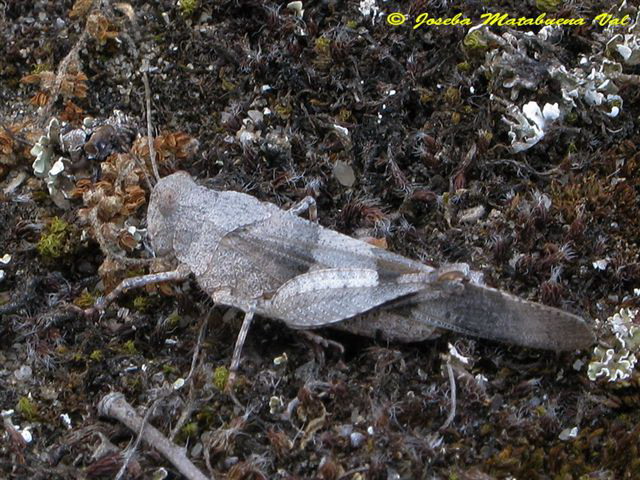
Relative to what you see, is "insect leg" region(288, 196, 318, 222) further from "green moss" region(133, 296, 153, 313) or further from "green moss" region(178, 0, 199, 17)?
"green moss" region(178, 0, 199, 17)

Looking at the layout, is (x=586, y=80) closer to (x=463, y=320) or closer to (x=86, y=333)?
(x=463, y=320)

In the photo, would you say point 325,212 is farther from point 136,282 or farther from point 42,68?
point 42,68

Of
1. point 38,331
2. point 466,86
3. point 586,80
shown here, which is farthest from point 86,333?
point 586,80

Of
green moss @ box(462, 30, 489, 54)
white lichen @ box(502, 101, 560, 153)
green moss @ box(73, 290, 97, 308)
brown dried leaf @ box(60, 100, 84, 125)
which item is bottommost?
green moss @ box(73, 290, 97, 308)

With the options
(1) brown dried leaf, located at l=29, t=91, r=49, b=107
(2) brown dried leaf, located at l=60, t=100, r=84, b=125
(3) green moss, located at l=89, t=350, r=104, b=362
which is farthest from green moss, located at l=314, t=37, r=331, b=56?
(3) green moss, located at l=89, t=350, r=104, b=362

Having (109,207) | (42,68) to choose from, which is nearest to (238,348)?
(109,207)

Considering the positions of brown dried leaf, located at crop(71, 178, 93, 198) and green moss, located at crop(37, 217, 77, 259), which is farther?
brown dried leaf, located at crop(71, 178, 93, 198)

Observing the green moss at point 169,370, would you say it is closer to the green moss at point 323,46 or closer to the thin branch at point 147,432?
the thin branch at point 147,432

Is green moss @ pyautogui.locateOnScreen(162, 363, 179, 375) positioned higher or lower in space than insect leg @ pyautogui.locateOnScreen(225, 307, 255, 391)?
lower
